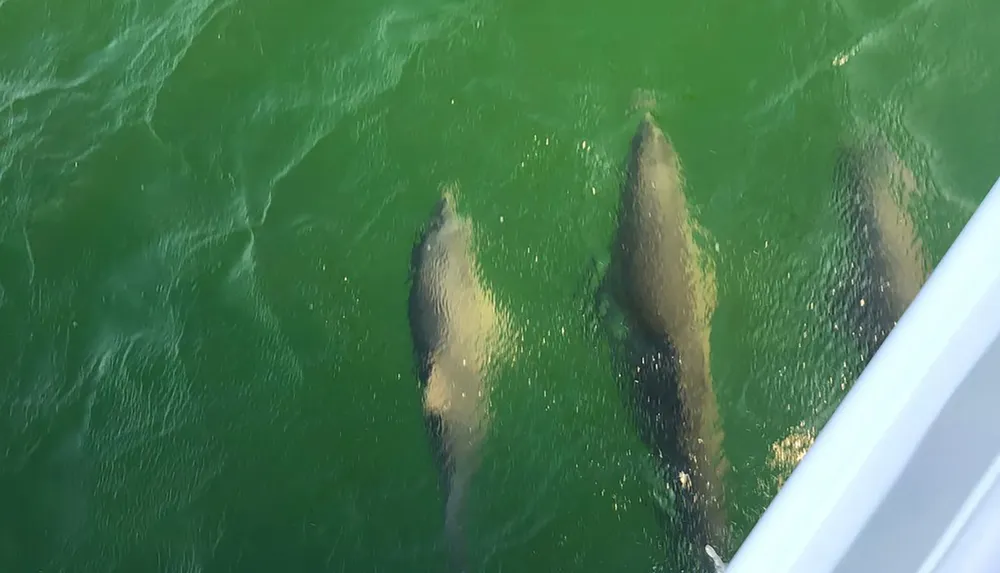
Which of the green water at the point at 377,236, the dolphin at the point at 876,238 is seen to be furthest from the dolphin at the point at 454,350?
the dolphin at the point at 876,238

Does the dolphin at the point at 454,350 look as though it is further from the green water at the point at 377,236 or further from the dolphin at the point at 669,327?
the dolphin at the point at 669,327

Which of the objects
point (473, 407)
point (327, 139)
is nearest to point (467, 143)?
point (327, 139)

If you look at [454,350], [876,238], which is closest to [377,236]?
[454,350]

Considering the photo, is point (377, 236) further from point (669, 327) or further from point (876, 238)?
point (876, 238)

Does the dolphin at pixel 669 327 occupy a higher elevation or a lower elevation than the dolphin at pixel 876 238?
lower

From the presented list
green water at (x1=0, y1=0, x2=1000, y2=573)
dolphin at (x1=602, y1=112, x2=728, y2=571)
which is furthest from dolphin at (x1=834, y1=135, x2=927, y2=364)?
dolphin at (x1=602, y1=112, x2=728, y2=571)
